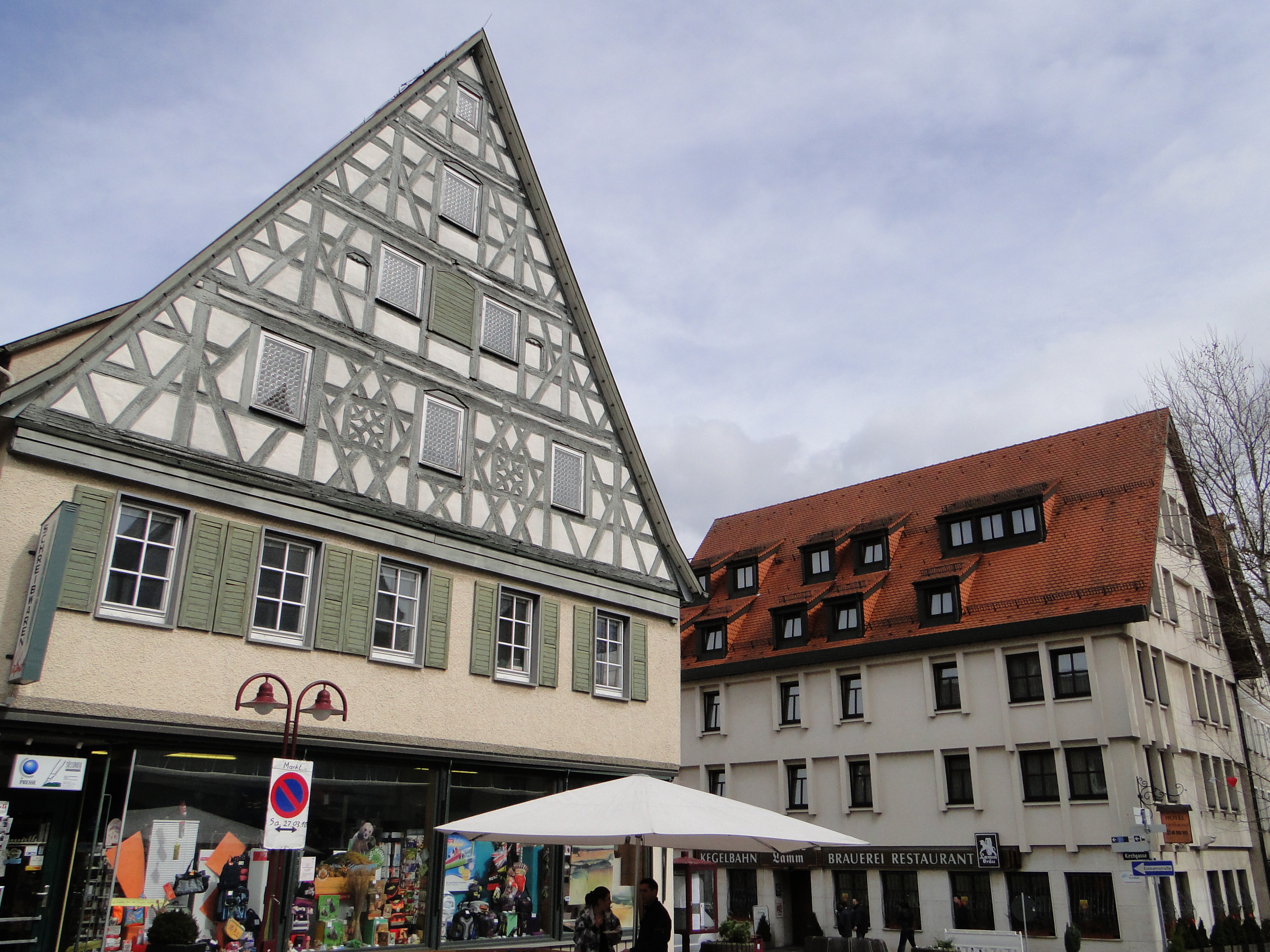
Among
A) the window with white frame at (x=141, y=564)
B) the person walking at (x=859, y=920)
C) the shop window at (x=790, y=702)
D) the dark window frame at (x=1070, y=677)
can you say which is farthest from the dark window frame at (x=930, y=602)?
the window with white frame at (x=141, y=564)

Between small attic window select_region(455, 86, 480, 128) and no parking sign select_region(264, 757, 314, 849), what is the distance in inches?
495

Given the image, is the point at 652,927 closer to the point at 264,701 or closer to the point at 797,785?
the point at 264,701

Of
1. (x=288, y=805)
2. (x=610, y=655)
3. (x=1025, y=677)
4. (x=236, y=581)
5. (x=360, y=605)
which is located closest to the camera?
(x=288, y=805)

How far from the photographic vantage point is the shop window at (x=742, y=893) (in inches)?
Answer: 1325

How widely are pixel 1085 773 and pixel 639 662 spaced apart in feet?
48.6

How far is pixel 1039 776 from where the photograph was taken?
2873 cm

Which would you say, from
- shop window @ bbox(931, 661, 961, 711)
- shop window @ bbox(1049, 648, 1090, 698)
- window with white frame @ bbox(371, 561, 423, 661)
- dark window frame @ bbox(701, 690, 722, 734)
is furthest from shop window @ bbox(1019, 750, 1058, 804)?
window with white frame @ bbox(371, 561, 423, 661)

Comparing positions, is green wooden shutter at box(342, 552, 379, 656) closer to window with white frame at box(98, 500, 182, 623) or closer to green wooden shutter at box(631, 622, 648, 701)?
window with white frame at box(98, 500, 182, 623)

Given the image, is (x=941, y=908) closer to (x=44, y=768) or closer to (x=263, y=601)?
(x=263, y=601)

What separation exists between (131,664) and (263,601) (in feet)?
6.55

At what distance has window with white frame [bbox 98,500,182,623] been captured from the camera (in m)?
12.7

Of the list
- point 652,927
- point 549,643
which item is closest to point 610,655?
point 549,643

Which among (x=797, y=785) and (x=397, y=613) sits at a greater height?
(x=397, y=613)

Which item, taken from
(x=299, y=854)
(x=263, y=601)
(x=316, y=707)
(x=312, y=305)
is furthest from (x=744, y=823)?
(x=312, y=305)
